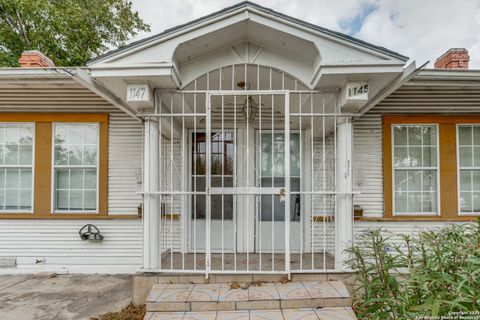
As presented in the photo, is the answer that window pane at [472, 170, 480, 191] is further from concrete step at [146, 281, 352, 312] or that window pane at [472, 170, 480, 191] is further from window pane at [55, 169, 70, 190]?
window pane at [55, 169, 70, 190]

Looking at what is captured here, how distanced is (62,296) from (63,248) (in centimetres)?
114

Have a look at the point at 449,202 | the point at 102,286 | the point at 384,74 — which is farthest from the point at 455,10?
the point at 102,286

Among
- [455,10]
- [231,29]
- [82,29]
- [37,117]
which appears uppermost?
[82,29]

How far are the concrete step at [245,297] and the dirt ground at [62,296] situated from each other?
87cm

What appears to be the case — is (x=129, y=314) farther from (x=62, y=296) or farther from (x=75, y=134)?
(x=75, y=134)

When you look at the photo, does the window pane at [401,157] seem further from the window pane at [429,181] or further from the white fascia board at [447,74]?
the white fascia board at [447,74]

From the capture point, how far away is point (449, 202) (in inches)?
188

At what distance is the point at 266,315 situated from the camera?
291cm

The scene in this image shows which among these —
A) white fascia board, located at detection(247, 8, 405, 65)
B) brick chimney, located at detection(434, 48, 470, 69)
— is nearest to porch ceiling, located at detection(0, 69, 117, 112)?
white fascia board, located at detection(247, 8, 405, 65)

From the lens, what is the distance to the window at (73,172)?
4840mm

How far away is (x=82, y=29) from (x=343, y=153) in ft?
40.7

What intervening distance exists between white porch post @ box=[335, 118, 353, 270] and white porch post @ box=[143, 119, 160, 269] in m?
2.18

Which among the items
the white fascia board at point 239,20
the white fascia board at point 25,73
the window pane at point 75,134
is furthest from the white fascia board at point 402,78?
the window pane at point 75,134

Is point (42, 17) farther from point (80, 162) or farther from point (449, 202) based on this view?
point (449, 202)
